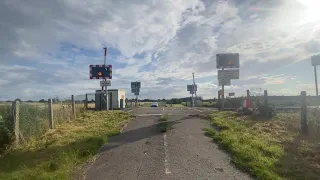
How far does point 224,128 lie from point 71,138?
7339mm

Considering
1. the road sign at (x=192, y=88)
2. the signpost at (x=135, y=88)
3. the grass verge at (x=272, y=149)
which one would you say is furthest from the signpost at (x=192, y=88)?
the grass verge at (x=272, y=149)

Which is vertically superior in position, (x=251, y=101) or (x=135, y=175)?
(x=251, y=101)

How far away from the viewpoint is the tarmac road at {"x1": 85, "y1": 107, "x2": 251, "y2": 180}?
8.65m

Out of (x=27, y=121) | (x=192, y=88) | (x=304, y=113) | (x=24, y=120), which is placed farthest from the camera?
(x=192, y=88)

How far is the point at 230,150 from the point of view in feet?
37.9

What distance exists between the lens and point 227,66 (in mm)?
30172

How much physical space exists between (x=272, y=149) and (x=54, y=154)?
299 inches

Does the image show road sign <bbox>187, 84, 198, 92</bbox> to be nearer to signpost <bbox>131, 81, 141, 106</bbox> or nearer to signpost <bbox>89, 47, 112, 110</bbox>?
signpost <bbox>131, 81, 141, 106</bbox>

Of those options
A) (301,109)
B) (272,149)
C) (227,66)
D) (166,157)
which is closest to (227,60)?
(227,66)

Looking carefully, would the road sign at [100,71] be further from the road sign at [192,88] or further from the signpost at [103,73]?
the road sign at [192,88]

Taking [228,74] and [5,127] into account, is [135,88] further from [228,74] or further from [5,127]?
[5,127]

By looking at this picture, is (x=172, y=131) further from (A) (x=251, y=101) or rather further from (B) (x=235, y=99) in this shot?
(B) (x=235, y=99)

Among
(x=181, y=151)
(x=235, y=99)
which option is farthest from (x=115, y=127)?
(x=235, y=99)

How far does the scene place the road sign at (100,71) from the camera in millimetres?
31391
